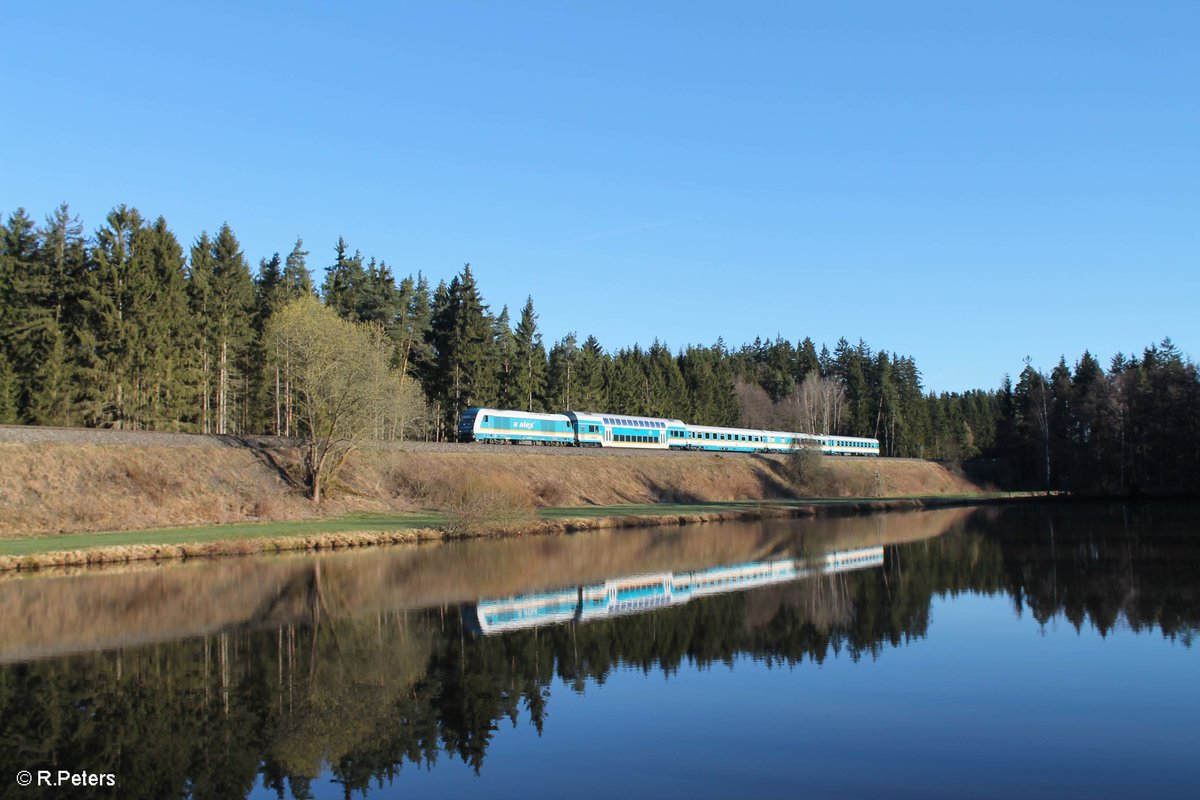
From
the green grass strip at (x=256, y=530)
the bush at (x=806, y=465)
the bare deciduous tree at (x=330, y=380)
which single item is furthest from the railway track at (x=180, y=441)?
the bush at (x=806, y=465)

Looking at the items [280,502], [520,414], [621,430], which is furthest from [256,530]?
[621,430]

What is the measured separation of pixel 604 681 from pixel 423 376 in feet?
220

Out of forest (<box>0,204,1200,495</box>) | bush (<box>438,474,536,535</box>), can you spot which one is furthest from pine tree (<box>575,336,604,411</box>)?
bush (<box>438,474,536,535</box>)

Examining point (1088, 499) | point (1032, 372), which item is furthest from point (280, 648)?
point (1032, 372)

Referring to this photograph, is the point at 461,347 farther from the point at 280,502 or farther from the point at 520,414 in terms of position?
the point at 280,502

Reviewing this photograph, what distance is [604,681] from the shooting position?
54.9 feet

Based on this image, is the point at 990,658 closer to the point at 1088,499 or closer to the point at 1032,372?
the point at 1088,499

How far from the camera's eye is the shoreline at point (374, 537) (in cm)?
3244

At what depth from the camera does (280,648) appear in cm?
1902

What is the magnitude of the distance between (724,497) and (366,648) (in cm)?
5992

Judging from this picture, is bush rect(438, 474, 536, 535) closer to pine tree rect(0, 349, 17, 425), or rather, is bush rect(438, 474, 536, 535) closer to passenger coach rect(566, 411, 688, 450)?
passenger coach rect(566, 411, 688, 450)

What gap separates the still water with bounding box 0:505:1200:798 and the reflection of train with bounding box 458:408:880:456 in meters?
35.5

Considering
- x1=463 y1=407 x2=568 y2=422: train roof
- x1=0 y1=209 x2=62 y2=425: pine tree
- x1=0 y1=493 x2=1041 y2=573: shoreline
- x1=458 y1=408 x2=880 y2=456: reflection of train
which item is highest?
x1=0 y1=209 x2=62 y2=425: pine tree

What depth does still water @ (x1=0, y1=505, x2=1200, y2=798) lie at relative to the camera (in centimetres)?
1155
